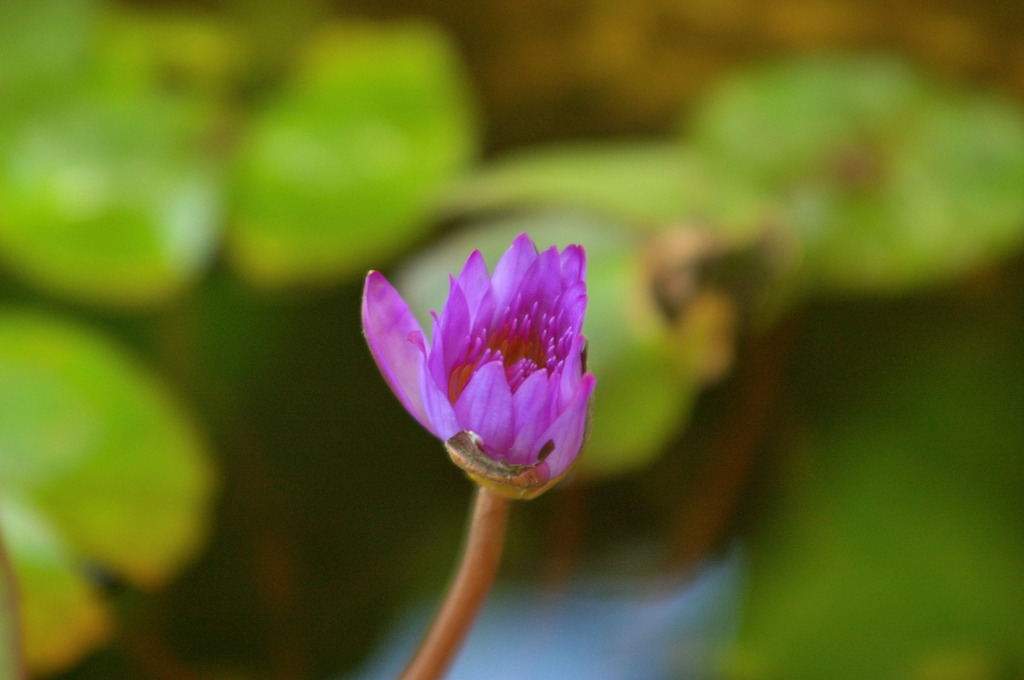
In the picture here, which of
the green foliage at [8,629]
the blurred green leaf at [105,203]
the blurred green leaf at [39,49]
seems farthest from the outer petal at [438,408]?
the blurred green leaf at [39,49]

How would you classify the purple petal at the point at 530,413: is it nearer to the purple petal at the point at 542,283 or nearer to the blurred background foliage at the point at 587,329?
the purple petal at the point at 542,283


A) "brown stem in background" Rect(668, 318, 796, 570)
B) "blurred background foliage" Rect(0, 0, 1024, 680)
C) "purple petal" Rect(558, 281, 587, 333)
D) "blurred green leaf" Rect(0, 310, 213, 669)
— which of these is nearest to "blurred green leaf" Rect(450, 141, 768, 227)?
"blurred background foliage" Rect(0, 0, 1024, 680)

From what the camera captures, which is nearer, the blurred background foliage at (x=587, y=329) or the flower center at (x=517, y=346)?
the flower center at (x=517, y=346)

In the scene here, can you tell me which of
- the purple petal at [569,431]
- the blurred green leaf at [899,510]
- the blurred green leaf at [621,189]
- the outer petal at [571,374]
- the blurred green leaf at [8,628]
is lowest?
the blurred green leaf at [899,510]

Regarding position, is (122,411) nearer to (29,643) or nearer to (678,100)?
(29,643)

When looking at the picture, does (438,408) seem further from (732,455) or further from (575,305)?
(732,455)

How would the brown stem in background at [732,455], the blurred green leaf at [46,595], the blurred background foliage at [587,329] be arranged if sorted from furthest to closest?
the brown stem in background at [732,455]
the blurred background foliage at [587,329]
the blurred green leaf at [46,595]
